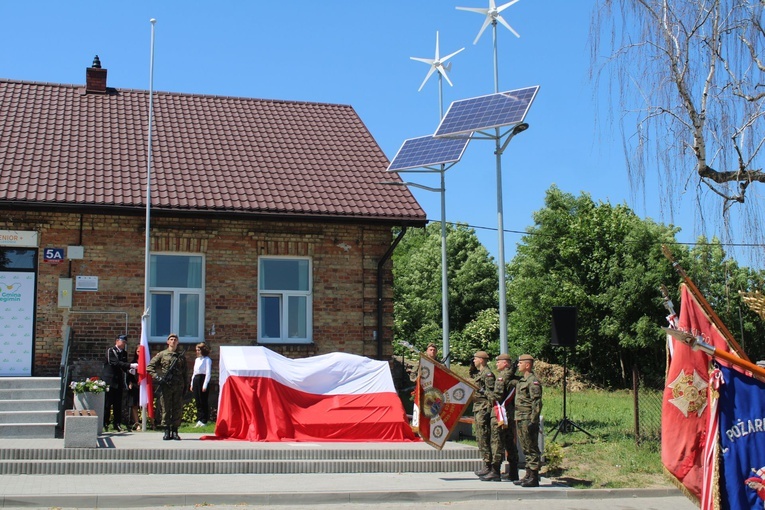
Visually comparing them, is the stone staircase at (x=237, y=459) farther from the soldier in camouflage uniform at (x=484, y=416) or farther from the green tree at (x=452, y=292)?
the green tree at (x=452, y=292)

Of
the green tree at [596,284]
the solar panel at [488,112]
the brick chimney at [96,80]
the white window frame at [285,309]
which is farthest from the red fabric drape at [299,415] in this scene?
the green tree at [596,284]

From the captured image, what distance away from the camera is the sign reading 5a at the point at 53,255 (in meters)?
18.7

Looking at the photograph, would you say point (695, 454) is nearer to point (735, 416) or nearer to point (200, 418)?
point (735, 416)

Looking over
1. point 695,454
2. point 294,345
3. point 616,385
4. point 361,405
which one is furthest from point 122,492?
point 616,385

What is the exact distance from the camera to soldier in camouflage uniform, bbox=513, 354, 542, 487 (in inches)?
508

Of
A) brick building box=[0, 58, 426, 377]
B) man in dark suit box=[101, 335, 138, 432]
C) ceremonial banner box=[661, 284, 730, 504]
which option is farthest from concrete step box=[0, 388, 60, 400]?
ceremonial banner box=[661, 284, 730, 504]

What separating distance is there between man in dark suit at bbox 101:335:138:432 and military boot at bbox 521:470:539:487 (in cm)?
755

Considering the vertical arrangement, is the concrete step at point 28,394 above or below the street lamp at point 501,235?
below

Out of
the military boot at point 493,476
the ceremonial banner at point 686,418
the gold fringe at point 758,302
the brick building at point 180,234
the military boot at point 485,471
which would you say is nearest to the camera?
the ceremonial banner at point 686,418

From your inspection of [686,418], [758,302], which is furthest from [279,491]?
[758,302]

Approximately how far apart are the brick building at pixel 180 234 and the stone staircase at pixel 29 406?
1172 mm

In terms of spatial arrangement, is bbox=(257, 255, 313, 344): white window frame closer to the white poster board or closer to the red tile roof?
the red tile roof

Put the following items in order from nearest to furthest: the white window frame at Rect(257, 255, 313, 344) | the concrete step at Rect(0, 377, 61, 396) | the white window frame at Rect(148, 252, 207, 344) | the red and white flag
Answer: the red and white flag < the concrete step at Rect(0, 377, 61, 396) < the white window frame at Rect(148, 252, 207, 344) < the white window frame at Rect(257, 255, 313, 344)

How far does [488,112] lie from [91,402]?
8205 millimetres
